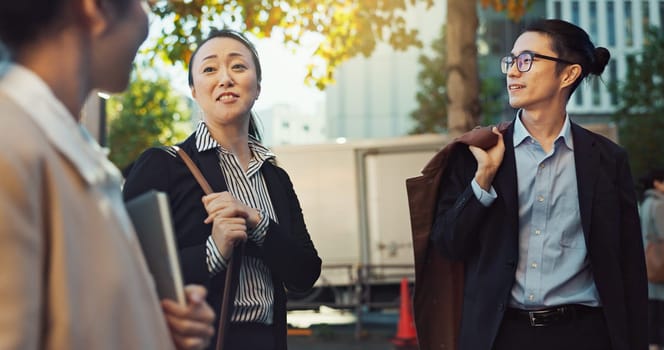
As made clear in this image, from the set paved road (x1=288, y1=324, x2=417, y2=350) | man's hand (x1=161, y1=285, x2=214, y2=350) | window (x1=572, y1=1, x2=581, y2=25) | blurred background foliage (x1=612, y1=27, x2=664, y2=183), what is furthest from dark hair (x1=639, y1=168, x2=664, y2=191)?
window (x1=572, y1=1, x2=581, y2=25)

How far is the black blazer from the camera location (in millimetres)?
3857

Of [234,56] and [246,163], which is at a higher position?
[234,56]

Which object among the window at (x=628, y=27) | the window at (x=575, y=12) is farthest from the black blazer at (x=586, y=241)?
the window at (x=628, y=27)

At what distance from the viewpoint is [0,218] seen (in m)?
1.28

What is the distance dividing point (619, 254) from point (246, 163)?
4.90ft

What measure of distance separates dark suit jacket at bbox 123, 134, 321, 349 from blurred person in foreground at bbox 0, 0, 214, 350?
153 centimetres

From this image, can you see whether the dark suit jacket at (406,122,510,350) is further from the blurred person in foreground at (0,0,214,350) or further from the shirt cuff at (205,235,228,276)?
the blurred person in foreground at (0,0,214,350)

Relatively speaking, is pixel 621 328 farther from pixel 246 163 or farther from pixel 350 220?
pixel 350 220

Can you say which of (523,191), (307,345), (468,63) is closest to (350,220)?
(307,345)

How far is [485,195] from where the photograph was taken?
3.90 metres

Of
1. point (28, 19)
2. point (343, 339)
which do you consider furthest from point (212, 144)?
point (343, 339)

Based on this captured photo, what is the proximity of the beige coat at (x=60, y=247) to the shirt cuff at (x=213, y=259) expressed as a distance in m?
1.57

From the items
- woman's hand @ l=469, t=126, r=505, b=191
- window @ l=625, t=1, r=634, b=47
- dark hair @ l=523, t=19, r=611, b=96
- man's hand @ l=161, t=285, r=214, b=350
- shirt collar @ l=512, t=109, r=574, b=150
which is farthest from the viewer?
window @ l=625, t=1, r=634, b=47

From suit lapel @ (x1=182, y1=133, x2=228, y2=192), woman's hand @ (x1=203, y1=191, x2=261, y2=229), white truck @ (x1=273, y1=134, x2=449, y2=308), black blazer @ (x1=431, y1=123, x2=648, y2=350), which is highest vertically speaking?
suit lapel @ (x1=182, y1=133, x2=228, y2=192)
